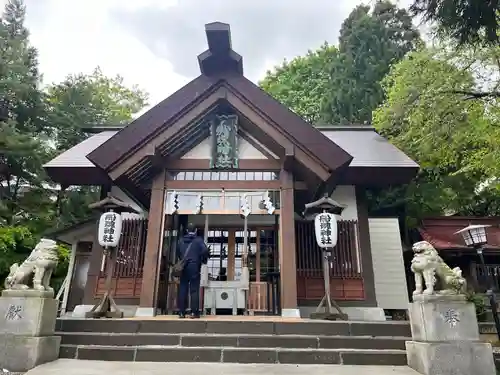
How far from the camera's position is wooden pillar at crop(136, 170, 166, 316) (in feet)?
21.9

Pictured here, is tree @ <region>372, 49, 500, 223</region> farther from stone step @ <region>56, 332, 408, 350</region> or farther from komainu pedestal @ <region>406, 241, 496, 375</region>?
stone step @ <region>56, 332, 408, 350</region>

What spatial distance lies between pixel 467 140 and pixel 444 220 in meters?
3.38

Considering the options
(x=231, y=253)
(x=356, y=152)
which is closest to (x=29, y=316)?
(x=231, y=253)

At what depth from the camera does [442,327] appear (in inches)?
171

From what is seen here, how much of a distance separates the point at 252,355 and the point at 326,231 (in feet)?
9.41

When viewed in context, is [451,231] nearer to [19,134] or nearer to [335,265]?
[335,265]

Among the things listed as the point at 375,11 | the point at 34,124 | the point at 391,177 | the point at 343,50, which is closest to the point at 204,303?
the point at 391,177

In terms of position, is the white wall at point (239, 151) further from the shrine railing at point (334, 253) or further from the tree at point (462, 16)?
the tree at point (462, 16)

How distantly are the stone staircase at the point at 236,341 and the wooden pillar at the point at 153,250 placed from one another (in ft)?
4.03

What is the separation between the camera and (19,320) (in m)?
4.58

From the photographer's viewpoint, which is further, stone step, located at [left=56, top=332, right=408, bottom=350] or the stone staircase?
stone step, located at [left=56, top=332, right=408, bottom=350]

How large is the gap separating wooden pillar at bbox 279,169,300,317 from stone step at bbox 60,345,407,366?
5.57 feet

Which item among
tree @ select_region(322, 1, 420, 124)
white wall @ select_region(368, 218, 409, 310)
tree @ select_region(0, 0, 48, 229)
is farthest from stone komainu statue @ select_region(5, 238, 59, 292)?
tree @ select_region(322, 1, 420, 124)

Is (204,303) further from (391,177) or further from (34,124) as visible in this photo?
(34,124)
